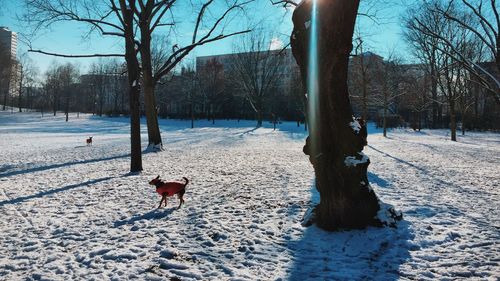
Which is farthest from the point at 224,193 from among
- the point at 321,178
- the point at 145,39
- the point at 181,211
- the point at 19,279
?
the point at 145,39

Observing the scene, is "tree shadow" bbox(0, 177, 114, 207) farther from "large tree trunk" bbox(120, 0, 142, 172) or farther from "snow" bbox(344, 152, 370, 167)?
"snow" bbox(344, 152, 370, 167)

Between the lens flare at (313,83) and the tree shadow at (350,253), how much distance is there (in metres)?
1.26

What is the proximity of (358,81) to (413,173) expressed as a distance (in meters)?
27.0

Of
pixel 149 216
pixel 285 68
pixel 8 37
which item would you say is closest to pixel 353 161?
pixel 149 216

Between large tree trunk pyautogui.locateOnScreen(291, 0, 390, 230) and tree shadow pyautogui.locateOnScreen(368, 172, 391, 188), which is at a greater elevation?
large tree trunk pyautogui.locateOnScreen(291, 0, 390, 230)

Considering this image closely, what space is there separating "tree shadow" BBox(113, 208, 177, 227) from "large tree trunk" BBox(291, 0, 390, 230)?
2.79 metres

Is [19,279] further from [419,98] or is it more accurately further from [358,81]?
[419,98]

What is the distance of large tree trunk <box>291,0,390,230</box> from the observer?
4.98 meters

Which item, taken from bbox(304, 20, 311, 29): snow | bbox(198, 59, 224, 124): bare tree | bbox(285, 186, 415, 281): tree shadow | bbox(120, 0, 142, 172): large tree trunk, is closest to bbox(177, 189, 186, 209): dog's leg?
bbox(285, 186, 415, 281): tree shadow

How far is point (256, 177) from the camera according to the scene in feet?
32.9

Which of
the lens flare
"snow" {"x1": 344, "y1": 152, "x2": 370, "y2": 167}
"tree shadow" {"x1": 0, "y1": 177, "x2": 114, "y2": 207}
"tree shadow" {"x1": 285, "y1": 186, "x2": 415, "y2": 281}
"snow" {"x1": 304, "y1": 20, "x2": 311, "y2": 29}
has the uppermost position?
"snow" {"x1": 304, "y1": 20, "x2": 311, "y2": 29}

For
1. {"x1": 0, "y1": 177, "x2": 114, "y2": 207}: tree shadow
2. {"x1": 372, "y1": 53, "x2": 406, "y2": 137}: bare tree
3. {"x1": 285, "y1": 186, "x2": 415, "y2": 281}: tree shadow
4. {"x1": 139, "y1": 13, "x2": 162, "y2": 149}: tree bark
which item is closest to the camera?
{"x1": 285, "y1": 186, "x2": 415, "y2": 281}: tree shadow

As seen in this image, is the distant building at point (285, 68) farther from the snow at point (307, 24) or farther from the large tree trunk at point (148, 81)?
the snow at point (307, 24)

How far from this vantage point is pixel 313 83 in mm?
5195
